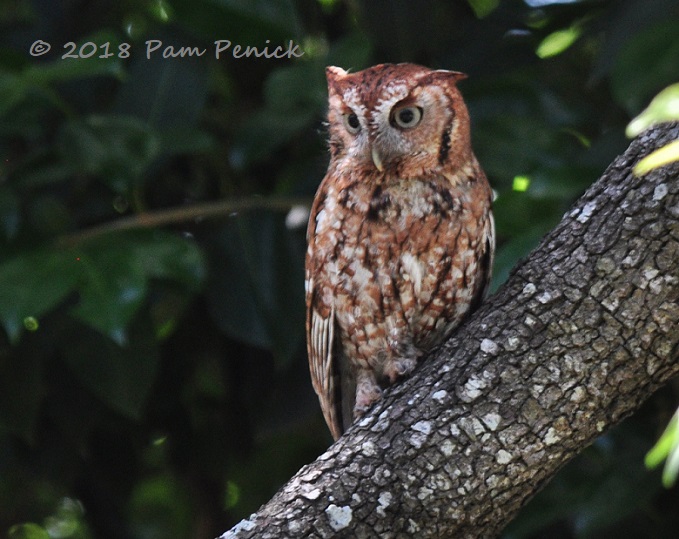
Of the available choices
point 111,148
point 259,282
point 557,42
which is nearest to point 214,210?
point 259,282

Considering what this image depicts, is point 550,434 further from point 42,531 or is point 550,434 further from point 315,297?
point 42,531

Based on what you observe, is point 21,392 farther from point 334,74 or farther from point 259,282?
point 334,74

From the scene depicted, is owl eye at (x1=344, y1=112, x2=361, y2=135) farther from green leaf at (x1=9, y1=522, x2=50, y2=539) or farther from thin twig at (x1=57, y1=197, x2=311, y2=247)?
green leaf at (x1=9, y1=522, x2=50, y2=539)

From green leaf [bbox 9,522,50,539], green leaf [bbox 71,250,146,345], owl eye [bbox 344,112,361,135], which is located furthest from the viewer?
green leaf [bbox 9,522,50,539]

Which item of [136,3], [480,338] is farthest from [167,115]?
[480,338]

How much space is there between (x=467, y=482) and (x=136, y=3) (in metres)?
2.29

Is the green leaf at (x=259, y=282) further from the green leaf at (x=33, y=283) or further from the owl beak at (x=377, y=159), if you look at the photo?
the owl beak at (x=377, y=159)

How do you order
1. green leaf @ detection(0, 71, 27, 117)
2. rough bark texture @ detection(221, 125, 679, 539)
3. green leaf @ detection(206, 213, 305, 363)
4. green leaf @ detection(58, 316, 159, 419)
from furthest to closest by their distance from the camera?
green leaf @ detection(206, 213, 305, 363) < green leaf @ detection(58, 316, 159, 419) < green leaf @ detection(0, 71, 27, 117) < rough bark texture @ detection(221, 125, 679, 539)

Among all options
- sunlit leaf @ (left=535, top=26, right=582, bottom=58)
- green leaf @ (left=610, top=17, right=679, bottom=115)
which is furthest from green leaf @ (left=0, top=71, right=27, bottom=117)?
sunlit leaf @ (left=535, top=26, right=582, bottom=58)

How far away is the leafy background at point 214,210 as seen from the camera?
2.53 meters

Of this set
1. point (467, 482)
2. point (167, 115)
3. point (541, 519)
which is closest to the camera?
point (467, 482)

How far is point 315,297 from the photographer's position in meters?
2.46

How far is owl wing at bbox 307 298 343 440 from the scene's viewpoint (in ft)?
8.04

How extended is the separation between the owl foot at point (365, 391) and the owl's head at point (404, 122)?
0.54 metres
